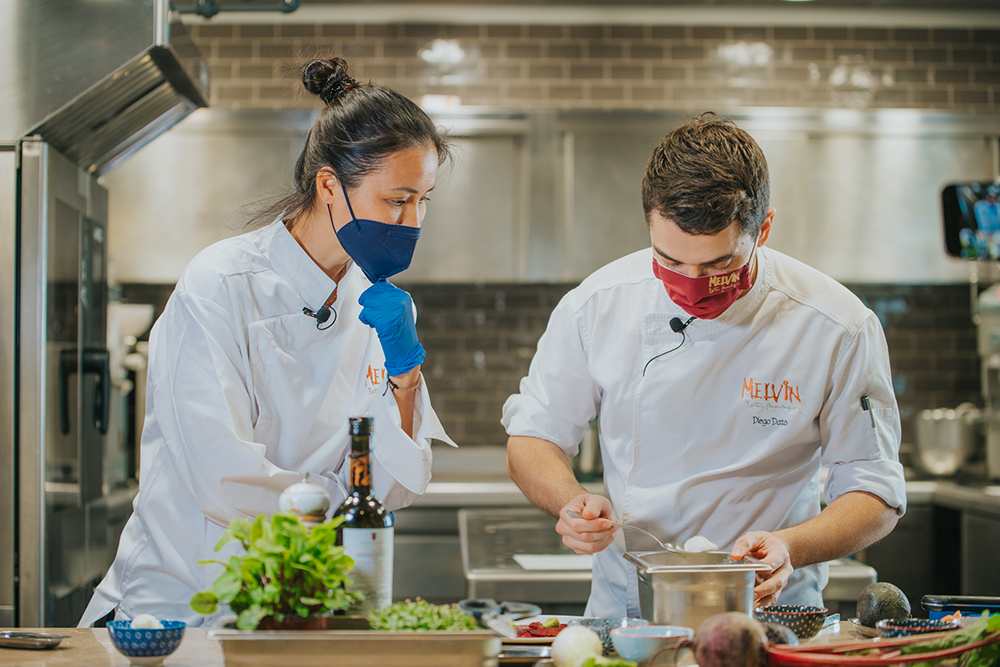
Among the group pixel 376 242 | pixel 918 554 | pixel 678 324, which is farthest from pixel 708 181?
pixel 918 554

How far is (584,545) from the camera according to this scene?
5.05 feet

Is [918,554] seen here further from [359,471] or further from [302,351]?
[359,471]

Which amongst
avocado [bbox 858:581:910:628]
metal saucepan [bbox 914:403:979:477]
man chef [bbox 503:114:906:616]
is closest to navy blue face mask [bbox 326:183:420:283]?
man chef [bbox 503:114:906:616]

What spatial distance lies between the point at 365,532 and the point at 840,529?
936 mm

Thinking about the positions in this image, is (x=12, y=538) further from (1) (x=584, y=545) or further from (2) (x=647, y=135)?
(2) (x=647, y=135)

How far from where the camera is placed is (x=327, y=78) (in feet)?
5.43

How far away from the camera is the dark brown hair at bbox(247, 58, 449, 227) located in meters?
1.60

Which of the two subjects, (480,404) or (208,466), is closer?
(208,466)

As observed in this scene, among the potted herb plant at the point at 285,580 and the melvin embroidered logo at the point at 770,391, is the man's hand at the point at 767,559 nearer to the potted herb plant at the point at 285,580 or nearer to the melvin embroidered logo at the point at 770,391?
the melvin embroidered logo at the point at 770,391

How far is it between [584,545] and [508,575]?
83 centimetres

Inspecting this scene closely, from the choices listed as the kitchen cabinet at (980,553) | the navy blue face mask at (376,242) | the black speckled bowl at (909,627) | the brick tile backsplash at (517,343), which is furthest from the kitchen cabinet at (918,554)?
the navy blue face mask at (376,242)

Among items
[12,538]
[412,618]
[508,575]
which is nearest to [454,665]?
[412,618]

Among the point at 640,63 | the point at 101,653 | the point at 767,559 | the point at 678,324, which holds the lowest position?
the point at 101,653

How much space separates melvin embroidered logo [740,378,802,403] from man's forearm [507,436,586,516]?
388 millimetres
